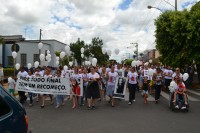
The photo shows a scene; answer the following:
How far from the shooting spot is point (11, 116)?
3674mm

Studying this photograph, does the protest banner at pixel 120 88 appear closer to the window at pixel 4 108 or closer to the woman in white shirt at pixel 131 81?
the woman in white shirt at pixel 131 81

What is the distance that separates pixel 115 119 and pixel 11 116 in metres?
6.16

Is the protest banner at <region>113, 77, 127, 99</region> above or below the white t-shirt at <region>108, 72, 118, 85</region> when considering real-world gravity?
below

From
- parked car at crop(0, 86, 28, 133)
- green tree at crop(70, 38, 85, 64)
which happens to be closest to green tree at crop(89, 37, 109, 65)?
green tree at crop(70, 38, 85, 64)

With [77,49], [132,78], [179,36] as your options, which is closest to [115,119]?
[132,78]

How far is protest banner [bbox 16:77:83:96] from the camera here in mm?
12586

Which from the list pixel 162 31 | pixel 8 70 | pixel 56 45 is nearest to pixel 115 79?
pixel 162 31

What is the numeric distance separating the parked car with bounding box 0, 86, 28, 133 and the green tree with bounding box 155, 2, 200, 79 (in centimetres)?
1731

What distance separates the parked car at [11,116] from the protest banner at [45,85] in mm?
8600

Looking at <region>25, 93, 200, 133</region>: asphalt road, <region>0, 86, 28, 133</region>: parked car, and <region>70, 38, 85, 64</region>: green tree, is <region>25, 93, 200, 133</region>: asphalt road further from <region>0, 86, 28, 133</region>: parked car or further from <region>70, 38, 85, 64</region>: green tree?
<region>70, 38, 85, 64</region>: green tree

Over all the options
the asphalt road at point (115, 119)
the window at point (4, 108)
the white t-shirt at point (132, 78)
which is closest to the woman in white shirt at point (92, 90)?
the asphalt road at point (115, 119)

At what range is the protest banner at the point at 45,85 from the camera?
1259 cm

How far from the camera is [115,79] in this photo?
12.9m

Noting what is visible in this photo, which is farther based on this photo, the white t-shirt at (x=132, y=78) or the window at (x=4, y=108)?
the white t-shirt at (x=132, y=78)
